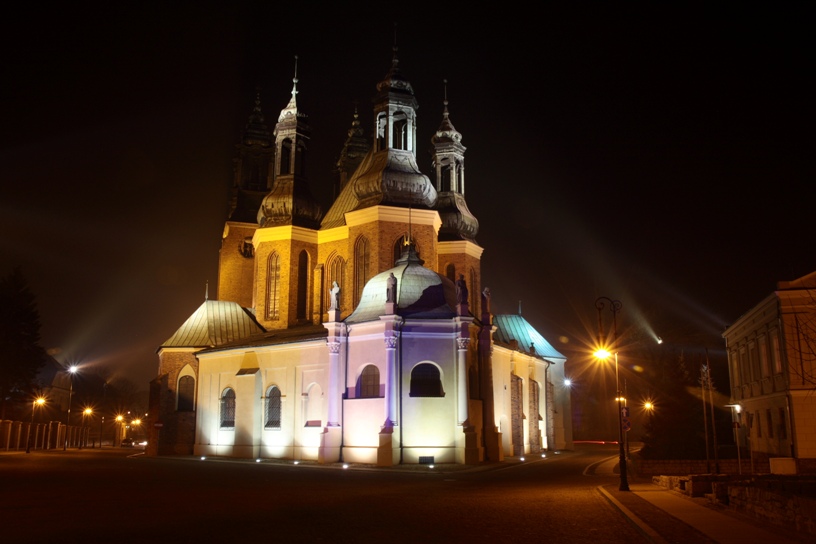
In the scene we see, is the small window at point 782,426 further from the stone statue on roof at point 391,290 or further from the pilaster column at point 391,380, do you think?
the stone statue on roof at point 391,290

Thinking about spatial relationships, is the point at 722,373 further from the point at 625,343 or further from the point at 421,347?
the point at 421,347

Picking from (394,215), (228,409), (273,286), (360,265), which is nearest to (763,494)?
(394,215)

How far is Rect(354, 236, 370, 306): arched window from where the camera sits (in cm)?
4553

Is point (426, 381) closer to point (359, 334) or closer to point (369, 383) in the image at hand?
point (369, 383)

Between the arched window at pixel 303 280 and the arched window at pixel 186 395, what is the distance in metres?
8.29

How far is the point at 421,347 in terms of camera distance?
36.9 m

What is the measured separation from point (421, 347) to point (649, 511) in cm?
2110

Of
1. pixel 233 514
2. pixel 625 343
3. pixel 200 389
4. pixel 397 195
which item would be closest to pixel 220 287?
pixel 200 389

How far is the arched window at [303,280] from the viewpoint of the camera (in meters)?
49.5

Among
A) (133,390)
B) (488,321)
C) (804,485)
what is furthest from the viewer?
(133,390)

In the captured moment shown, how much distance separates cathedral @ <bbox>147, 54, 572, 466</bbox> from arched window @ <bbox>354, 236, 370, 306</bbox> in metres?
0.09

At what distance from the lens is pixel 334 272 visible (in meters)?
48.9

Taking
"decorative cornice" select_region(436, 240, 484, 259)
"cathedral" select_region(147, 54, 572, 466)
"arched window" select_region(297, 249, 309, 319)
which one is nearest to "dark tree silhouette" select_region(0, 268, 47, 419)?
"cathedral" select_region(147, 54, 572, 466)

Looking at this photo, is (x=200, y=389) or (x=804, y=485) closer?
(x=804, y=485)
